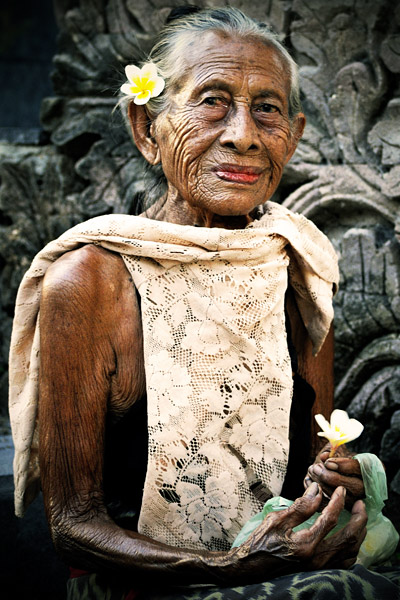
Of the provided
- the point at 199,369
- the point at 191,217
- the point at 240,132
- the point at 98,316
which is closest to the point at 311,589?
the point at 199,369

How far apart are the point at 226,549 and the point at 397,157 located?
182 centimetres

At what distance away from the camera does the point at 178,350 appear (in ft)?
7.63

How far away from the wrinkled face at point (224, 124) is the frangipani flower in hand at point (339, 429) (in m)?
0.73

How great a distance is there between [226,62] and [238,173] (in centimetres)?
35

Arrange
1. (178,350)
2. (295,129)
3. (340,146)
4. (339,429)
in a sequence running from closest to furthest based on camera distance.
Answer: (339,429) < (178,350) < (295,129) < (340,146)

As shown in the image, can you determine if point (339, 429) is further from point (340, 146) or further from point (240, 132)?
point (340, 146)

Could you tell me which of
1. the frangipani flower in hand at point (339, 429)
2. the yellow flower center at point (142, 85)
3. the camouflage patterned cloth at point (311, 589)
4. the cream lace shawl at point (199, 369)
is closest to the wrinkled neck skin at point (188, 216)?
the cream lace shawl at point (199, 369)

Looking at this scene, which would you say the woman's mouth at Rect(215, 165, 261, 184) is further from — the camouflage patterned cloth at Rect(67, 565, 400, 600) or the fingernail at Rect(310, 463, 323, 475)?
the camouflage patterned cloth at Rect(67, 565, 400, 600)

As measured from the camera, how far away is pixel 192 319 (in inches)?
92.8

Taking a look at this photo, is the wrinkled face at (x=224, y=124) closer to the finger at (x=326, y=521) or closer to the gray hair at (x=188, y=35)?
the gray hair at (x=188, y=35)

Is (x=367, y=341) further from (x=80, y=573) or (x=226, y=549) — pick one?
(x=80, y=573)

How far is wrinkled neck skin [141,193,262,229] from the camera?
98.9 inches

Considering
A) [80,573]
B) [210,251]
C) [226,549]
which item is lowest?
[80,573]

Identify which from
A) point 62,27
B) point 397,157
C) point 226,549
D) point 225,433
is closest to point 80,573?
point 226,549
